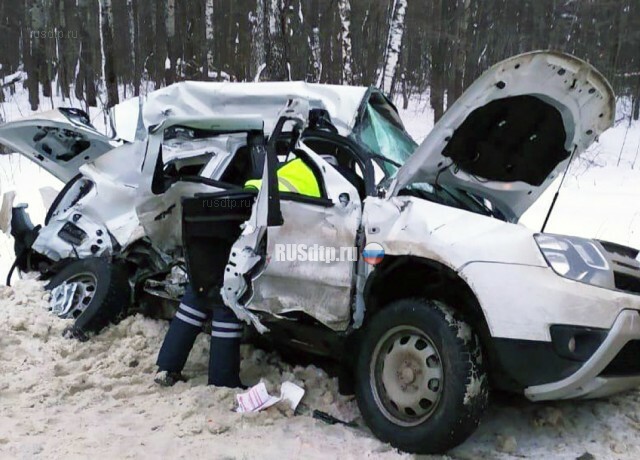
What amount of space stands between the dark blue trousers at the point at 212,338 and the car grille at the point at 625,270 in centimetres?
213

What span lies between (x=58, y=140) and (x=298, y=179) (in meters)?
3.37

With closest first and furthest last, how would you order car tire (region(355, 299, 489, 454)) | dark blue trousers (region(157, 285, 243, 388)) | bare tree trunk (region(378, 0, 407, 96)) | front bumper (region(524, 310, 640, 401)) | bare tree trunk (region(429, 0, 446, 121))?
front bumper (region(524, 310, 640, 401)) → car tire (region(355, 299, 489, 454)) → dark blue trousers (region(157, 285, 243, 388)) → bare tree trunk (region(378, 0, 407, 96)) → bare tree trunk (region(429, 0, 446, 121))

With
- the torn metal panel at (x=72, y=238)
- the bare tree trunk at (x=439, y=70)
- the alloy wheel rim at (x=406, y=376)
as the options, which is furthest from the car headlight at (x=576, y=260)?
the bare tree trunk at (x=439, y=70)

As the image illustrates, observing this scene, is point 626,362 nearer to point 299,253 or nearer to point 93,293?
point 299,253

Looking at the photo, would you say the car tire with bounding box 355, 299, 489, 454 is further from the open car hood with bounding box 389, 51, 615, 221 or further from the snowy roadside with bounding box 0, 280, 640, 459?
the open car hood with bounding box 389, 51, 615, 221

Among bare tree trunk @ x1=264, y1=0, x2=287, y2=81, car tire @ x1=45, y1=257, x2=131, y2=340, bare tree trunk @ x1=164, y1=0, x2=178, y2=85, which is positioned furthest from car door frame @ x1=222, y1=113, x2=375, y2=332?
bare tree trunk @ x1=164, y1=0, x2=178, y2=85

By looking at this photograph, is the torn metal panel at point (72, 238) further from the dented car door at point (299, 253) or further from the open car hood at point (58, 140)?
the dented car door at point (299, 253)

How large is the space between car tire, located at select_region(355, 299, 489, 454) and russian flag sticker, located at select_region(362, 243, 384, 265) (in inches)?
10.1

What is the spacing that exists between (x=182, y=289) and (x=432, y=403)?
7.24 ft

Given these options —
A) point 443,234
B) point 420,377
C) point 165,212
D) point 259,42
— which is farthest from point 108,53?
point 420,377

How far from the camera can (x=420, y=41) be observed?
3111 cm

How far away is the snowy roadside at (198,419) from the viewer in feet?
9.98

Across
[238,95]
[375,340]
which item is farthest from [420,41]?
[375,340]

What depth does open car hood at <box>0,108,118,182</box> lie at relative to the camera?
18.3ft
